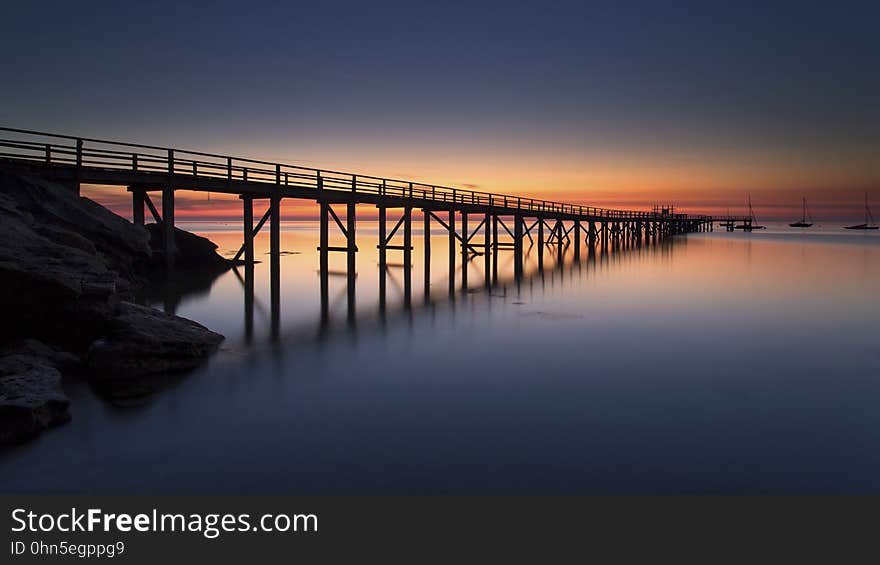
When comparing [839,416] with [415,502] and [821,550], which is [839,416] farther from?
[415,502]

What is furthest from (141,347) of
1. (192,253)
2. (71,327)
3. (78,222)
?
(192,253)

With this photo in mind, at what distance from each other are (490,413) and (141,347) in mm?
5840

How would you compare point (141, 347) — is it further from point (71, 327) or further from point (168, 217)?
point (168, 217)

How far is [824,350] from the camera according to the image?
41.9 feet

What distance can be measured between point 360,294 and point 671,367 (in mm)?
13007

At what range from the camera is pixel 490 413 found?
782 cm

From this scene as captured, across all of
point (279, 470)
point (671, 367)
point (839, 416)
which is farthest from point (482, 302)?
point (279, 470)

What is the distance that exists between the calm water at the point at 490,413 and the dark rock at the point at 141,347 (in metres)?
0.50

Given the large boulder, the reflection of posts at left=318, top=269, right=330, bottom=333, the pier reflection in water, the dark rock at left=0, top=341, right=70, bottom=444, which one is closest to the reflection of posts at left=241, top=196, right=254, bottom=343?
the pier reflection in water

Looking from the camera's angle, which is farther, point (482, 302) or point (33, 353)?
point (482, 302)

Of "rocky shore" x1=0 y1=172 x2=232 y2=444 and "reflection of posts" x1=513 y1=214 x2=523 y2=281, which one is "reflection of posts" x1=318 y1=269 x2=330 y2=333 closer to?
"rocky shore" x1=0 y1=172 x2=232 y2=444

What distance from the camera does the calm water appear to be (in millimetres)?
5809

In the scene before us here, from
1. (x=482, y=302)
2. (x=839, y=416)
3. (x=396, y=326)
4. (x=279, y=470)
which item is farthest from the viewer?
(x=482, y=302)

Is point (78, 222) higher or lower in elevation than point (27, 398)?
higher
